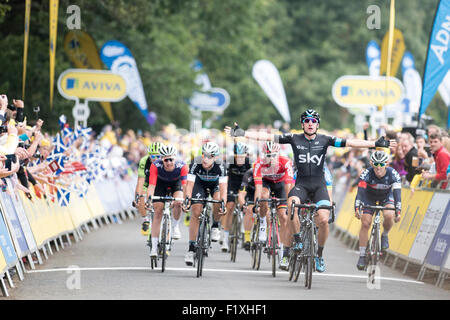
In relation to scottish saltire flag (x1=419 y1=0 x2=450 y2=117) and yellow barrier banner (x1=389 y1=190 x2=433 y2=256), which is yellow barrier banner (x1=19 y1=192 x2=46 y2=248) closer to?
yellow barrier banner (x1=389 y1=190 x2=433 y2=256)

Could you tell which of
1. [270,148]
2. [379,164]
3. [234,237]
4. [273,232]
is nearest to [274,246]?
[273,232]

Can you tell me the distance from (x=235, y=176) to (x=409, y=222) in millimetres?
3323

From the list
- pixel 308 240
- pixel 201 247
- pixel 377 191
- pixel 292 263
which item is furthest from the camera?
pixel 377 191

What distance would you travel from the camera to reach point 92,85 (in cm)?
2669

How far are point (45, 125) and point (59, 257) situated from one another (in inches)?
442

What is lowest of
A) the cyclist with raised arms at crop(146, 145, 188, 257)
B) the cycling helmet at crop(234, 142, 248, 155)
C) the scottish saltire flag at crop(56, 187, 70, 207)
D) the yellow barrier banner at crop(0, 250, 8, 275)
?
the yellow barrier banner at crop(0, 250, 8, 275)

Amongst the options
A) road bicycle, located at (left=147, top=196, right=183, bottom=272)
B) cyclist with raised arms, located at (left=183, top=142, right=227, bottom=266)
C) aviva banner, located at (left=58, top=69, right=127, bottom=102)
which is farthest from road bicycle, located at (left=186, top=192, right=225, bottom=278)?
aviva banner, located at (left=58, top=69, right=127, bottom=102)

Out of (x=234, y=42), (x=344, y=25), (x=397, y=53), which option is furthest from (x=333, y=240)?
(x=344, y=25)

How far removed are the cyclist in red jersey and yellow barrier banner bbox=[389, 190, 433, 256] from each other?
80.7 inches

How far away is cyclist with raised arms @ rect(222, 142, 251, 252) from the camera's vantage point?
19359mm

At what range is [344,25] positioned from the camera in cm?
7769

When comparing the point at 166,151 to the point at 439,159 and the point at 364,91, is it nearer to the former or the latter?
the point at 439,159

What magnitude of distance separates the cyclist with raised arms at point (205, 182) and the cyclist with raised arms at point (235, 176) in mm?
2495

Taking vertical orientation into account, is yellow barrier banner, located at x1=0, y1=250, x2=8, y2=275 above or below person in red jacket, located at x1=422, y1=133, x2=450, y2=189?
below
